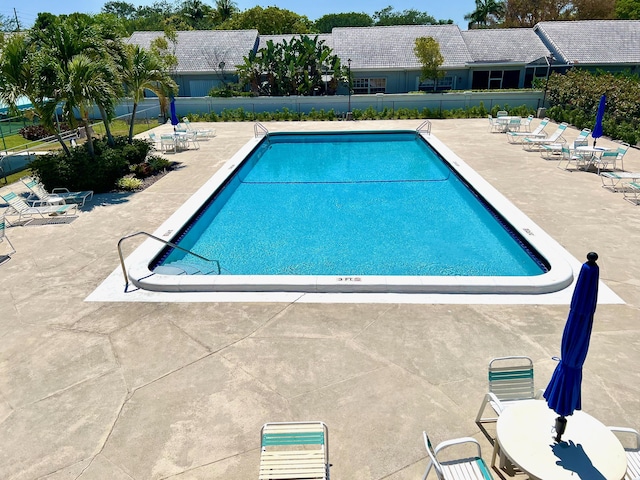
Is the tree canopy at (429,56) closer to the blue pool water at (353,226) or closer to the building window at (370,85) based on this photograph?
the building window at (370,85)

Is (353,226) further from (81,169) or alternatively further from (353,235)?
(81,169)

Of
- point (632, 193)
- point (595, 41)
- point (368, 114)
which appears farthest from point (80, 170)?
point (595, 41)

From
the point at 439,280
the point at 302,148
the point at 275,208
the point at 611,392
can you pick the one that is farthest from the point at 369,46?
the point at 611,392

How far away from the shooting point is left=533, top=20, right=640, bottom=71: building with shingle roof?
34.9 m

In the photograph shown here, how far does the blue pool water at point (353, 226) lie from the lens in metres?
10.2

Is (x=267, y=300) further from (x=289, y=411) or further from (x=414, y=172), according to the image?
(x=414, y=172)

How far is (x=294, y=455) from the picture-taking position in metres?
4.52

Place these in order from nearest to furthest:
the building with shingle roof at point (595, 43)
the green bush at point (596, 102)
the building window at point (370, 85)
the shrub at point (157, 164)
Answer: the shrub at point (157, 164)
the green bush at point (596, 102)
the building with shingle roof at point (595, 43)
the building window at point (370, 85)

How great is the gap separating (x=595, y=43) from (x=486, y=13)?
4060cm

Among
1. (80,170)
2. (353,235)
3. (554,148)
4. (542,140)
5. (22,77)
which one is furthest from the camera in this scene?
(554,148)

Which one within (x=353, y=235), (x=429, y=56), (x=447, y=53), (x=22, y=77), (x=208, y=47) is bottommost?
(x=353, y=235)

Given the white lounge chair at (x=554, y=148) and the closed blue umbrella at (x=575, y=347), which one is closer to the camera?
the closed blue umbrella at (x=575, y=347)

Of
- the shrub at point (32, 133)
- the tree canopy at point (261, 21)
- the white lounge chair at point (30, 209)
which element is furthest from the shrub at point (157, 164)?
the tree canopy at point (261, 21)

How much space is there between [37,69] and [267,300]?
10364mm
